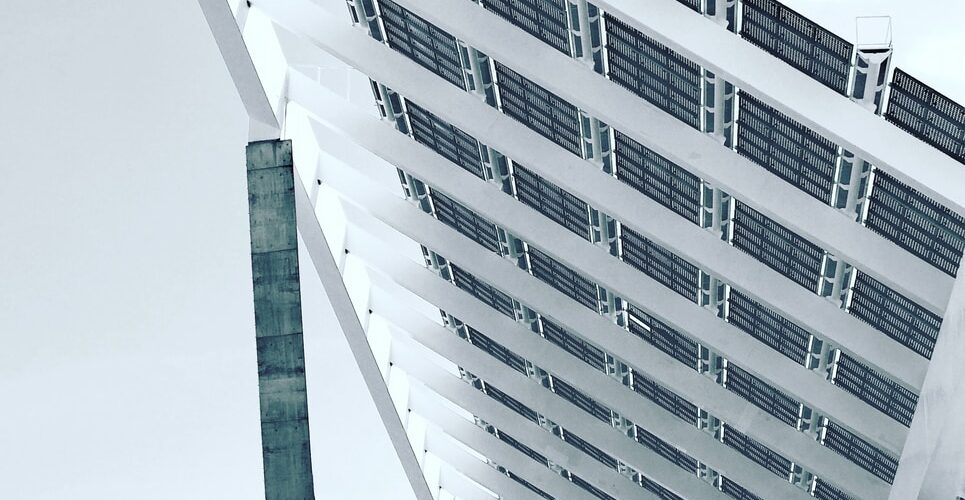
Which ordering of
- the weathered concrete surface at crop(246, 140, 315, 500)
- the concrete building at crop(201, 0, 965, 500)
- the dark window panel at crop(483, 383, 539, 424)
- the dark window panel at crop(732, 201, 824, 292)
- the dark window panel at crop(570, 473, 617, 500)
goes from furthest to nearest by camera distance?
the dark window panel at crop(570, 473, 617, 500) → the dark window panel at crop(483, 383, 539, 424) → the dark window panel at crop(732, 201, 824, 292) → the weathered concrete surface at crop(246, 140, 315, 500) → the concrete building at crop(201, 0, 965, 500)

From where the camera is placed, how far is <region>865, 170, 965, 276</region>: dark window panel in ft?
47.5

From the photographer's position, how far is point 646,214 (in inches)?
691

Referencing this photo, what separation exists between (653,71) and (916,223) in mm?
2837

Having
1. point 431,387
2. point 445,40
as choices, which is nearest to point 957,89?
point 445,40

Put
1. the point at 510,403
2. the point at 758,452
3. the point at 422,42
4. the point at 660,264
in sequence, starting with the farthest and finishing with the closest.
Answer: the point at 510,403
the point at 758,452
the point at 660,264
the point at 422,42

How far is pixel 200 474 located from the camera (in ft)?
171

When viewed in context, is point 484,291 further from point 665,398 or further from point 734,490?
point 734,490

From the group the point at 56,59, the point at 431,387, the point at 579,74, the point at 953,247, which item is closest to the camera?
the point at 953,247

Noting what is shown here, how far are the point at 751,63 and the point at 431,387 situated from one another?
47.5 ft

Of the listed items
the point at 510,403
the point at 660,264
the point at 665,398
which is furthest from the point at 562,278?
the point at 510,403

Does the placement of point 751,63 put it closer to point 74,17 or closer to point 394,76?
point 394,76

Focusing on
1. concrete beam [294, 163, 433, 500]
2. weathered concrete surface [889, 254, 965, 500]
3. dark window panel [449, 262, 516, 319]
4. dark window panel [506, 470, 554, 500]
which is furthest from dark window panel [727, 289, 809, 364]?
dark window panel [506, 470, 554, 500]

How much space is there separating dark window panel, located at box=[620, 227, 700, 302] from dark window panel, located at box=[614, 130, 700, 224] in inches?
55.7

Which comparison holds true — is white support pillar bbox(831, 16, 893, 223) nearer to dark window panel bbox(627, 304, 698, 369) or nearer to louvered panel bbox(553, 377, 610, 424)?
dark window panel bbox(627, 304, 698, 369)
